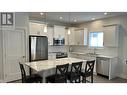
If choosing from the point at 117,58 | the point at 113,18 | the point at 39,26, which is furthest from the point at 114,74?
the point at 39,26

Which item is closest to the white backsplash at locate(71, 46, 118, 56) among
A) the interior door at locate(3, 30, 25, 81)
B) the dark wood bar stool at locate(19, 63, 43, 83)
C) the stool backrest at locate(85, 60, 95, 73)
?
the stool backrest at locate(85, 60, 95, 73)

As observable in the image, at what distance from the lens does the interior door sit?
1919 millimetres

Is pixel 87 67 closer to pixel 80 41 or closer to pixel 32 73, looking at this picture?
pixel 80 41

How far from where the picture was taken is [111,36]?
2.32 m

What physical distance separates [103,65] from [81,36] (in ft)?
2.52

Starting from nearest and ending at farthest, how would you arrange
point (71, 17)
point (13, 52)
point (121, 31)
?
point (13, 52)
point (71, 17)
point (121, 31)

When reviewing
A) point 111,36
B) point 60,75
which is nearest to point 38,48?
point 60,75

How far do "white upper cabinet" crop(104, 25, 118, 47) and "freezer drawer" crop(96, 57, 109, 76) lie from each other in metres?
0.33

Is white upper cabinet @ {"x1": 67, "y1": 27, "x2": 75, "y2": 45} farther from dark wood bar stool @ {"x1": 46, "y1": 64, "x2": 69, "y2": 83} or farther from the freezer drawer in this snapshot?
the freezer drawer

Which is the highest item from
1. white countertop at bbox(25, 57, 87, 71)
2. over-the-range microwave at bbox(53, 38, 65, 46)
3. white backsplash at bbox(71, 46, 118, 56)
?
over-the-range microwave at bbox(53, 38, 65, 46)

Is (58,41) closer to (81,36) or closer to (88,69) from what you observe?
(81,36)

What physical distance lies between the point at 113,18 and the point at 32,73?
72.4 inches
